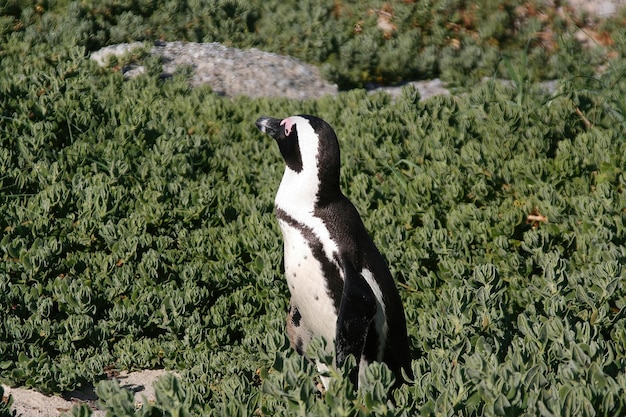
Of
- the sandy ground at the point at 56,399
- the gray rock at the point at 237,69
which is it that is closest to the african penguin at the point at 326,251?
the sandy ground at the point at 56,399

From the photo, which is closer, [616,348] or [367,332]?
[616,348]

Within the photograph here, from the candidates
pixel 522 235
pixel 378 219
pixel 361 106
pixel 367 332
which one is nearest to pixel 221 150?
pixel 361 106

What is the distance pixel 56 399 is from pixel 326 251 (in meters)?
1.54

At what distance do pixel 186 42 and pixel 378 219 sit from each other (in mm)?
4700

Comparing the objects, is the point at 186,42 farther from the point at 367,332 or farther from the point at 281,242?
the point at 367,332

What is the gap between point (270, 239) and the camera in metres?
5.03

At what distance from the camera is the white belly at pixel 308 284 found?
371cm

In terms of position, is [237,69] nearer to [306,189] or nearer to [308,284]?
[306,189]

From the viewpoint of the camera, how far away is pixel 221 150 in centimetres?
632

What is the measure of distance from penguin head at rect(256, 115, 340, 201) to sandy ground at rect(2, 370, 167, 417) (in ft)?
4.16

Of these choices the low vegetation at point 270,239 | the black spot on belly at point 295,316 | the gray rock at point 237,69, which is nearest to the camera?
the low vegetation at point 270,239

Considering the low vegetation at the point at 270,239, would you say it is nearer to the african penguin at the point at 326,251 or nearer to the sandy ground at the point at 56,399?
the sandy ground at the point at 56,399

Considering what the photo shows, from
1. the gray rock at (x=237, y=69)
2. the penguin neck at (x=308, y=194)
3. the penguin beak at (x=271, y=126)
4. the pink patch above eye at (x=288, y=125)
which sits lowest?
the gray rock at (x=237, y=69)

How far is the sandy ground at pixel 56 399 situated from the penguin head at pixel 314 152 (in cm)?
127
